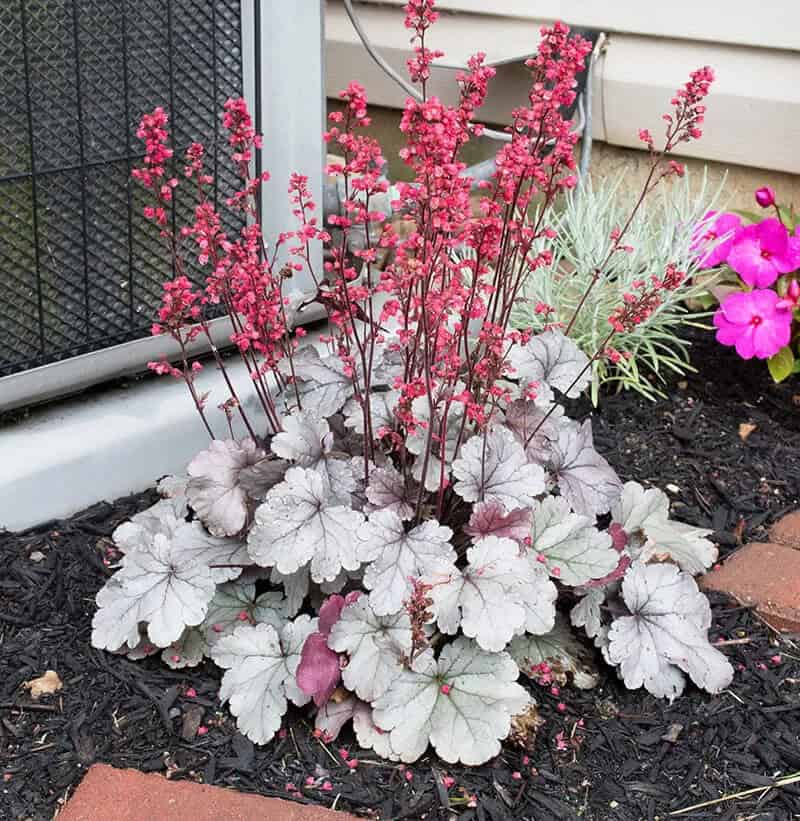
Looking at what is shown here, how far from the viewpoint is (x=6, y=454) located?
228 centimetres

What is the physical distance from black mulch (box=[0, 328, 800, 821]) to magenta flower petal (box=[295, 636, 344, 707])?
11cm

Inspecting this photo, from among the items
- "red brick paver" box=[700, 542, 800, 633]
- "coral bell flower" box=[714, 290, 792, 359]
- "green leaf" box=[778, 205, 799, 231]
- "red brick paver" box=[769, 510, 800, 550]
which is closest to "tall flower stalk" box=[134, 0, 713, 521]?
"red brick paver" box=[700, 542, 800, 633]

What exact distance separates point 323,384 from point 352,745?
0.65 meters

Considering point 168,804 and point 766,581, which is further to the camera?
point 766,581

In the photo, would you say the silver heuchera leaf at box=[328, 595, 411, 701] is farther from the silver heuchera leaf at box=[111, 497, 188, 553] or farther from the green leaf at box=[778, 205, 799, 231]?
the green leaf at box=[778, 205, 799, 231]

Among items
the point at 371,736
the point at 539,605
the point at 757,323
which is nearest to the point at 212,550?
the point at 371,736

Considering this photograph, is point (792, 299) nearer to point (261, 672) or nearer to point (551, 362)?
point (551, 362)

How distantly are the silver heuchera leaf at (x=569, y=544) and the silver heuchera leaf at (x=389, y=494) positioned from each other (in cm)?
24

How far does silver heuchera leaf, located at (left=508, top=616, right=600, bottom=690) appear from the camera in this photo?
192 centimetres

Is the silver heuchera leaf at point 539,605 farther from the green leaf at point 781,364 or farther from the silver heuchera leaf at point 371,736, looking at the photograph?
the green leaf at point 781,364

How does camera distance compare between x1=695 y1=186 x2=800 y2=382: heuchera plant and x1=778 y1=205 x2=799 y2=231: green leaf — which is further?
x1=778 y1=205 x2=799 y2=231: green leaf

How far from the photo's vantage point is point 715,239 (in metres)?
2.95

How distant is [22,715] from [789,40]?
2602mm

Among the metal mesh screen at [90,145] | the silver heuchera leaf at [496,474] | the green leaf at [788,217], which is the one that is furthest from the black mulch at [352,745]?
the green leaf at [788,217]
